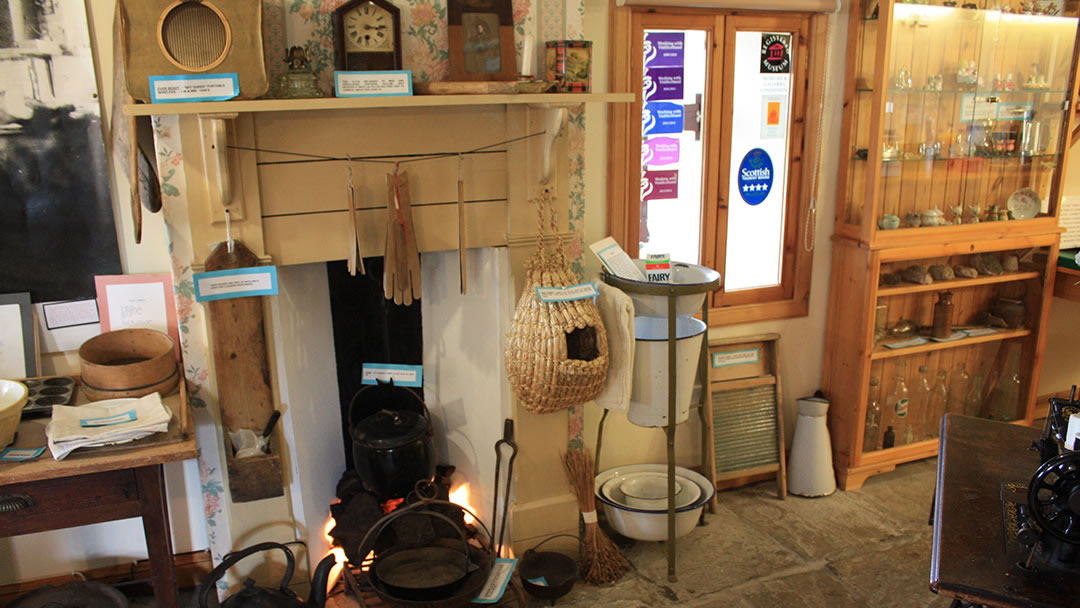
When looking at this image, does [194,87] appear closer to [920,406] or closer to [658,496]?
[658,496]

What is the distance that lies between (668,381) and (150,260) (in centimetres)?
178

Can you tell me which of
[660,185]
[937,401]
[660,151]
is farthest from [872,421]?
[660,151]

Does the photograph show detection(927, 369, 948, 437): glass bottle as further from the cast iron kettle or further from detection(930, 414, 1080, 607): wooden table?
the cast iron kettle

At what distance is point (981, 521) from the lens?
1.84 meters

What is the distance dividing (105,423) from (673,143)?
7.27 feet

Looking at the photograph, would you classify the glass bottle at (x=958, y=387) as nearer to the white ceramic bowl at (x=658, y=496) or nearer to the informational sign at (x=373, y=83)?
the white ceramic bowl at (x=658, y=496)

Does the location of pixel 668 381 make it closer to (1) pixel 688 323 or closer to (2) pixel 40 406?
(1) pixel 688 323

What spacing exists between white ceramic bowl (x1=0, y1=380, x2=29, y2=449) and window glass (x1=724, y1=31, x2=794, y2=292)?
2.57m


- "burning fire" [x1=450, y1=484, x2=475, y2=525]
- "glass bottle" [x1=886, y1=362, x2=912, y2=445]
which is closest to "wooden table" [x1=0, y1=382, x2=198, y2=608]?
"burning fire" [x1=450, y1=484, x2=475, y2=525]

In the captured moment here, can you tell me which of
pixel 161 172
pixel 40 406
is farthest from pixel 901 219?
pixel 40 406

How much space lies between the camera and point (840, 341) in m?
3.52

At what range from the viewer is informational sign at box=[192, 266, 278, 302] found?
7.30 feet

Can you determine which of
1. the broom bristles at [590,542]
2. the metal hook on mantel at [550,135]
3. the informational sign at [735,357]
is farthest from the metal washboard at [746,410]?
the metal hook on mantel at [550,135]

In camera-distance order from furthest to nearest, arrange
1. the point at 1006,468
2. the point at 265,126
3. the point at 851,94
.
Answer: the point at 851,94
the point at 265,126
the point at 1006,468
